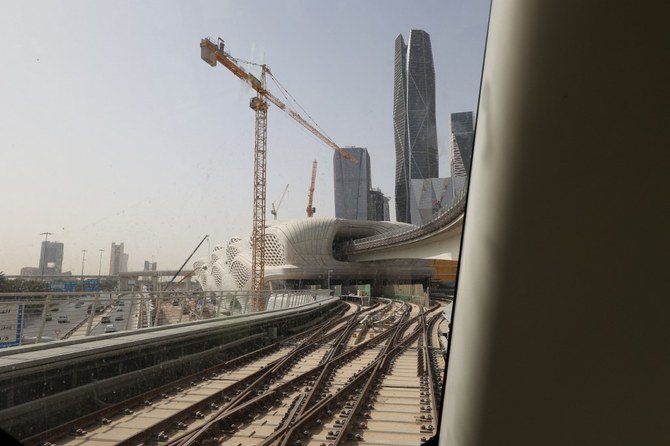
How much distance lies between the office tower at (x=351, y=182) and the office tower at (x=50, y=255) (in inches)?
105

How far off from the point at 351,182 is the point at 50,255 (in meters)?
3.08

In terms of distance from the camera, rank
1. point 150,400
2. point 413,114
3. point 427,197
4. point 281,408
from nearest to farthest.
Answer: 1. point 413,114
2. point 427,197
3. point 281,408
4. point 150,400

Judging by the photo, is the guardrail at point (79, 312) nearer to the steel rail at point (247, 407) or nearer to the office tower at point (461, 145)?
the steel rail at point (247, 407)

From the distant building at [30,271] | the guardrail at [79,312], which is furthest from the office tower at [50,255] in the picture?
the guardrail at [79,312]

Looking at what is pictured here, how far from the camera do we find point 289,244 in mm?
55531

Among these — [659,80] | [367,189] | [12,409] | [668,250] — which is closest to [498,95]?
[659,80]

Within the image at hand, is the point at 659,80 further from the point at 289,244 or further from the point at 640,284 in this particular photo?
the point at 289,244

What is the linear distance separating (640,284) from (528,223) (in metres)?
0.30

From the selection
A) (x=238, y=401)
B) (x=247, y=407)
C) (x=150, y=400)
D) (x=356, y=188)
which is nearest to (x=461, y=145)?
(x=356, y=188)

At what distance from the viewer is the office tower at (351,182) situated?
450cm

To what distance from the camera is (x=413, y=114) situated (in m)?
2.88

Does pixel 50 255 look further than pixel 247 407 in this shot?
No

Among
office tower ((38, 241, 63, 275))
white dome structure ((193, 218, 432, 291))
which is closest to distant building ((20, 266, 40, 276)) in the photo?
office tower ((38, 241, 63, 275))

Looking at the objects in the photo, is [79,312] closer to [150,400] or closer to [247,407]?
[150,400]
